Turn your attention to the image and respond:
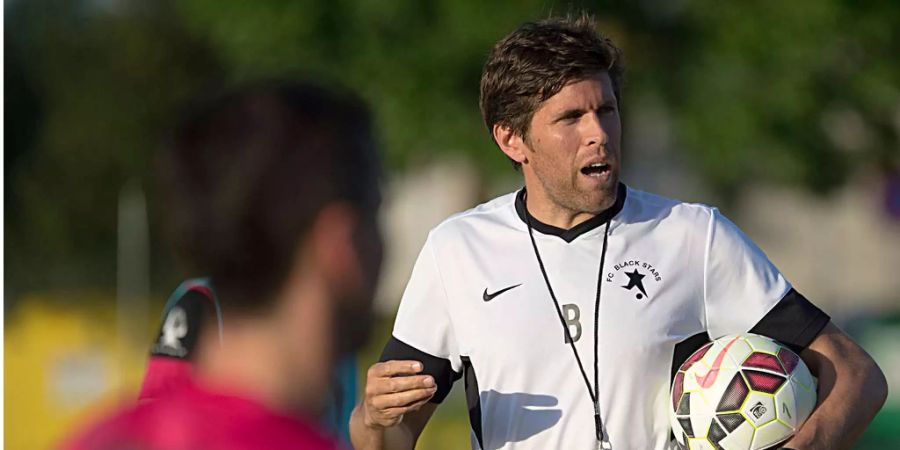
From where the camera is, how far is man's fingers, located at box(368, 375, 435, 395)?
3.30 meters

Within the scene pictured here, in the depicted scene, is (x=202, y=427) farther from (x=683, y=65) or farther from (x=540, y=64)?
(x=683, y=65)

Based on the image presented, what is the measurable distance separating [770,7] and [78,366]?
32.6 feet

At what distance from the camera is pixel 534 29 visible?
406 cm

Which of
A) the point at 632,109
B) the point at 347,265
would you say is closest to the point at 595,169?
the point at 347,265

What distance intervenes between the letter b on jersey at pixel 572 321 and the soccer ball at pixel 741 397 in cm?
31

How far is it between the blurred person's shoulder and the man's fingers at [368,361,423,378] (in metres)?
0.73

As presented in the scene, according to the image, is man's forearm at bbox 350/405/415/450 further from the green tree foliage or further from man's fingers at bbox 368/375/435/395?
the green tree foliage

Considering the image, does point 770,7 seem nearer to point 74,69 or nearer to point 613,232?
point 613,232

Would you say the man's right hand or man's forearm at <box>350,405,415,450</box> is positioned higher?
the man's right hand

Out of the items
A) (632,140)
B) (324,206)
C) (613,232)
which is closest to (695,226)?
(613,232)

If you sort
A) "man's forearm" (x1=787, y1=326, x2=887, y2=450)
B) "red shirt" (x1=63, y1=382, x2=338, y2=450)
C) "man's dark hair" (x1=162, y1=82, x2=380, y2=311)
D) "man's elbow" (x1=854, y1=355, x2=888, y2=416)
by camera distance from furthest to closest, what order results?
"man's elbow" (x1=854, y1=355, x2=888, y2=416) < "man's forearm" (x1=787, y1=326, x2=887, y2=450) < "man's dark hair" (x1=162, y1=82, x2=380, y2=311) < "red shirt" (x1=63, y1=382, x2=338, y2=450)


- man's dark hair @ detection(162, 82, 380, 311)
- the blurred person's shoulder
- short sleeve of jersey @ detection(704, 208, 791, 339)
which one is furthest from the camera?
the blurred person's shoulder

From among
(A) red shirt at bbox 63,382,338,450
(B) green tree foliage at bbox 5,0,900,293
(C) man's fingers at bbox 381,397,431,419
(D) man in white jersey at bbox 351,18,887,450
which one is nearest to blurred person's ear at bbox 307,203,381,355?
(A) red shirt at bbox 63,382,338,450

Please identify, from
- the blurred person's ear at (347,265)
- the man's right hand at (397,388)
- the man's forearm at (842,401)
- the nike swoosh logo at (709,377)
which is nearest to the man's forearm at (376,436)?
the man's right hand at (397,388)
